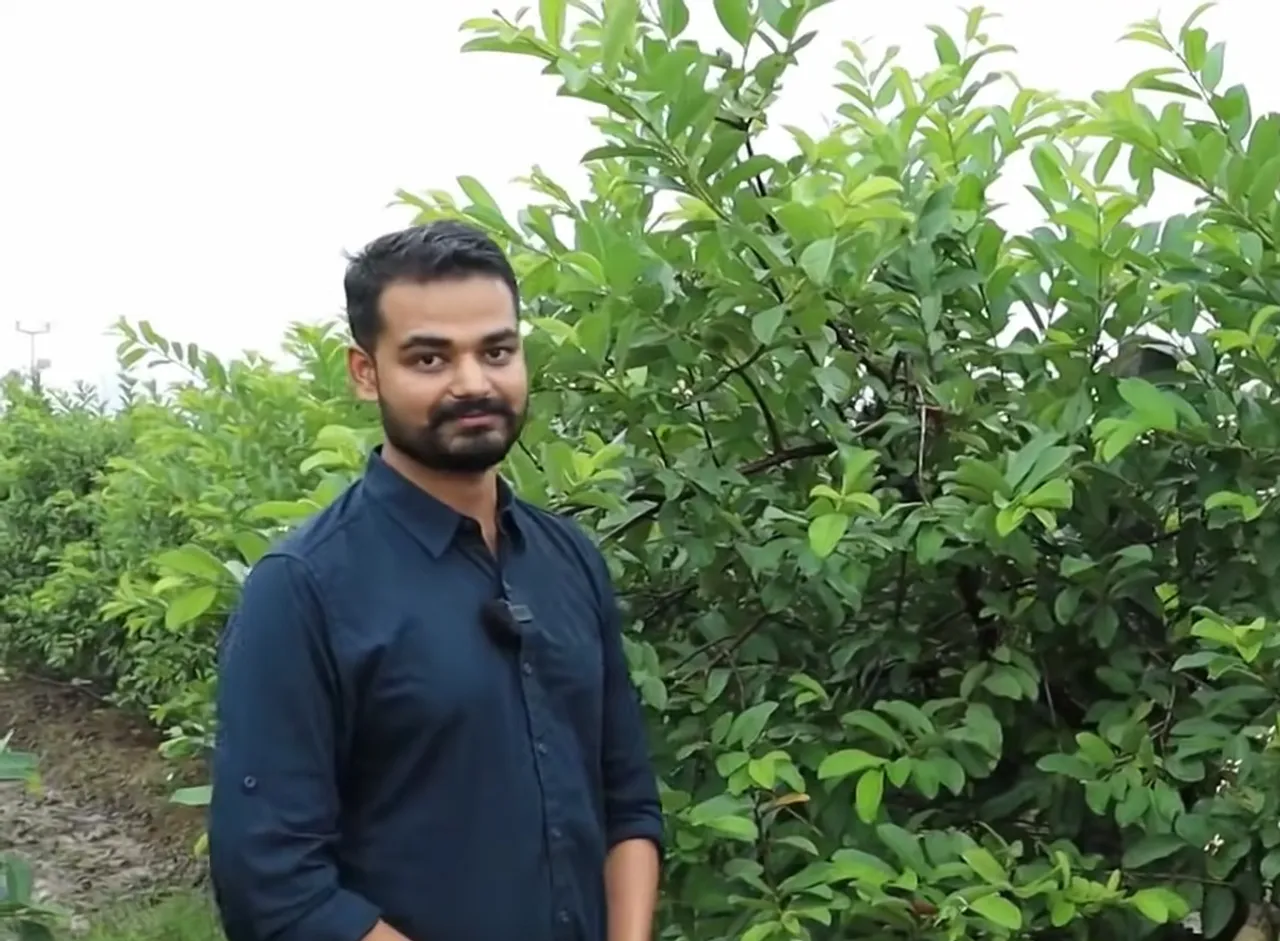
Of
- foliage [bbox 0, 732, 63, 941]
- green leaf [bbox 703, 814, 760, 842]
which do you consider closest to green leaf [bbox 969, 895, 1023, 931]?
green leaf [bbox 703, 814, 760, 842]

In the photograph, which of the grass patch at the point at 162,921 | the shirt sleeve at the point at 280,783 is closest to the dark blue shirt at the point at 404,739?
the shirt sleeve at the point at 280,783

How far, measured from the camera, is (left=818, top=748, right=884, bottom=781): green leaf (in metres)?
1.95

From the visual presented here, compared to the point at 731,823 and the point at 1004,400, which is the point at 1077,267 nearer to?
the point at 1004,400

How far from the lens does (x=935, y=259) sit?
217cm

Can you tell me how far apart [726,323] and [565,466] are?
286 mm

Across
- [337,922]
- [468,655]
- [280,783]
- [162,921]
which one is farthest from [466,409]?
[162,921]

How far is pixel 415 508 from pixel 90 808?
4.37 meters

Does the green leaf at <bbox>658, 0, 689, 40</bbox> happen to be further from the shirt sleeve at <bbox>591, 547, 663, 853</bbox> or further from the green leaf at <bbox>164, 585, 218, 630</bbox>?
the green leaf at <bbox>164, 585, 218, 630</bbox>

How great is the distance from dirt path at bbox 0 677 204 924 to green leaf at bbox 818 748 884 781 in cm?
339

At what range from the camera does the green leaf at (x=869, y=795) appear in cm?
193

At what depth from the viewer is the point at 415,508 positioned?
1.74 metres

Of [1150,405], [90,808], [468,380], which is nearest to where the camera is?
[468,380]

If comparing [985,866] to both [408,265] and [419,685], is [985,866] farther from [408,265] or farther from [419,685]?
[408,265]

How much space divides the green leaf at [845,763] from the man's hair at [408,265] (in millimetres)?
702
